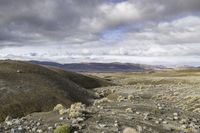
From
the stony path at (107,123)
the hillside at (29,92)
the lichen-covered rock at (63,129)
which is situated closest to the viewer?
the lichen-covered rock at (63,129)

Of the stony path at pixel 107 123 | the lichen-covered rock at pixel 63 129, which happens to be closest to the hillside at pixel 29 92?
the stony path at pixel 107 123

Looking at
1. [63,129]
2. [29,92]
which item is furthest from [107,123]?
[29,92]

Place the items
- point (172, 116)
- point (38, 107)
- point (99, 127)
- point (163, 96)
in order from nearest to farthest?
point (99, 127) → point (172, 116) → point (38, 107) → point (163, 96)

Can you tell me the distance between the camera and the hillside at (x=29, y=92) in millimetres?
44969

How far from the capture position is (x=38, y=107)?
46969mm

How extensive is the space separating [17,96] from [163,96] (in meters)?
24.2

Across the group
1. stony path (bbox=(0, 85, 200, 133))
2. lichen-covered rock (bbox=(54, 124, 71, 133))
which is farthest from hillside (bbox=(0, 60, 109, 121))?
lichen-covered rock (bbox=(54, 124, 71, 133))

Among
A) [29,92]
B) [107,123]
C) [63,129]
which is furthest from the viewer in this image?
[29,92]

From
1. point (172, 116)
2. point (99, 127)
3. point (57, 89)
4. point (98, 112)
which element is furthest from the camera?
point (57, 89)

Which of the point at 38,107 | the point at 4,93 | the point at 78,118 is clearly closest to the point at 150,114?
the point at 78,118

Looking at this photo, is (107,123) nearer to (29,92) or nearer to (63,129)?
(63,129)

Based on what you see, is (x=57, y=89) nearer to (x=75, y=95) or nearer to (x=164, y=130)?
(x=75, y=95)

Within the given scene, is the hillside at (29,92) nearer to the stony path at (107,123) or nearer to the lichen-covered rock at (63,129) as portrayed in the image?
the stony path at (107,123)

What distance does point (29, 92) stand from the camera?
50469 millimetres
